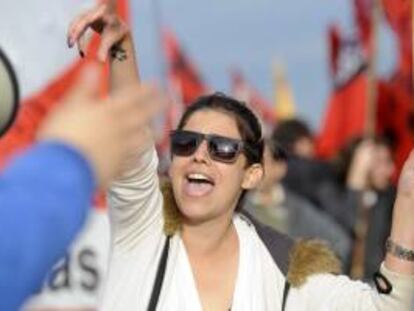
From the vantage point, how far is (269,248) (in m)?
3.30

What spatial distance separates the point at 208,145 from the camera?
3.25 meters

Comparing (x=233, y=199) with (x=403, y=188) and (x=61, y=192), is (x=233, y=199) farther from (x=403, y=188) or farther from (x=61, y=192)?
(x=61, y=192)

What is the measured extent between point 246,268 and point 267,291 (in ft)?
0.25

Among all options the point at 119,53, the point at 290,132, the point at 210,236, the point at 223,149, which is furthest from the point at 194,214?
the point at 290,132

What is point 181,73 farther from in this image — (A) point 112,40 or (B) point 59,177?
(B) point 59,177

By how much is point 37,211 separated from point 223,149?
1.85 m

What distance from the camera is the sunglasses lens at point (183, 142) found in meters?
3.24

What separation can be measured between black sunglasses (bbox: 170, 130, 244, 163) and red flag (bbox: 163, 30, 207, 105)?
32.5ft

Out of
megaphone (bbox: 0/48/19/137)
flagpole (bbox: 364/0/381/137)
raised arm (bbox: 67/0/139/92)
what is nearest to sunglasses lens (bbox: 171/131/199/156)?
raised arm (bbox: 67/0/139/92)

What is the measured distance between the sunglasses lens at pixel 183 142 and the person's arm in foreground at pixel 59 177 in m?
1.71

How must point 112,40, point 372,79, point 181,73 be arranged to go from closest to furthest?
point 112,40 → point 372,79 → point 181,73

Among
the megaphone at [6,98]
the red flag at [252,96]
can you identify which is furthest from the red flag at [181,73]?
the megaphone at [6,98]

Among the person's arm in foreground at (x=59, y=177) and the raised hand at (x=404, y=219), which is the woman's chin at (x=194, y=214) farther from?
the person's arm in foreground at (x=59, y=177)

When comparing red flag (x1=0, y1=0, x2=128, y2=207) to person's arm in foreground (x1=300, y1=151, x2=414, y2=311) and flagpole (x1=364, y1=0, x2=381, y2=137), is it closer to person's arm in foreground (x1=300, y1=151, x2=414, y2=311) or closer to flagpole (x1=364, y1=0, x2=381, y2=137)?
person's arm in foreground (x1=300, y1=151, x2=414, y2=311)
